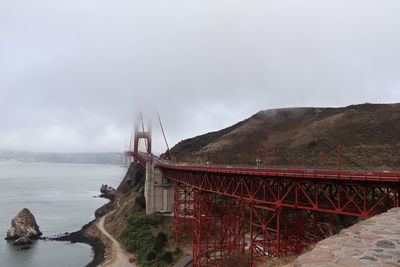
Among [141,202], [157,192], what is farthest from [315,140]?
[141,202]

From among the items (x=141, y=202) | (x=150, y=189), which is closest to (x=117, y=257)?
(x=150, y=189)

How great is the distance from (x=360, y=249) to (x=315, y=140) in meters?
74.5

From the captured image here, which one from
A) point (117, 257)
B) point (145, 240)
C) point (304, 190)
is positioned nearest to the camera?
point (304, 190)

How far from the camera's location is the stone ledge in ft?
14.1

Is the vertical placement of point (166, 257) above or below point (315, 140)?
below

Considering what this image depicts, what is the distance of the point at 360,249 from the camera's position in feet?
15.7

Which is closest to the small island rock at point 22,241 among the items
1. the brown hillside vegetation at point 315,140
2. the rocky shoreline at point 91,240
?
the rocky shoreline at point 91,240

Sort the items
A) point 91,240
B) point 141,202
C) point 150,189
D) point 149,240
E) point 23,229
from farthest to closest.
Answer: point 141,202, point 23,229, point 91,240, point 150,189, point 149,240

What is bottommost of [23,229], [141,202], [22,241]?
[22,241]

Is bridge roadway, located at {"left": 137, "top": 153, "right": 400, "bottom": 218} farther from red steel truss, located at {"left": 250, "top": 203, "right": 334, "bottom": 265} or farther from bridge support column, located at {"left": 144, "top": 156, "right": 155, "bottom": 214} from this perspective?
bridge support column, located at {"left": 144, "top": 156, "right": 155, "bottom": 214}

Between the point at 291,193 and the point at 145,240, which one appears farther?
the point at 145,240

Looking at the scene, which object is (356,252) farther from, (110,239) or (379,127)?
(379,127)

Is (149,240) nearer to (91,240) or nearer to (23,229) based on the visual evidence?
(91,240)

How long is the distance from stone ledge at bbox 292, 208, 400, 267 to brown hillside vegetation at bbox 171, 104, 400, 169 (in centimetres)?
4249
